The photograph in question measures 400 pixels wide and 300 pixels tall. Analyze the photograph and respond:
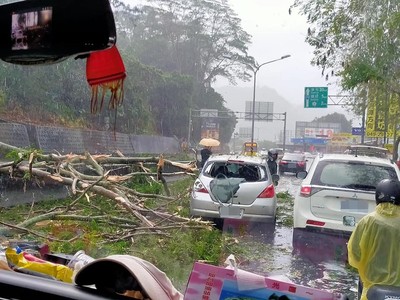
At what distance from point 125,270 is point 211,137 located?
4744mm

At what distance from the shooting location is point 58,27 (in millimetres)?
1576

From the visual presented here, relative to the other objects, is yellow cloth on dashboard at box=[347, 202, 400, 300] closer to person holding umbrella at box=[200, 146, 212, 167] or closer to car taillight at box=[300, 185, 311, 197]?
car taillight at box=[300, 185, 311, 197]

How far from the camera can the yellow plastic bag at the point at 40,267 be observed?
2133 millimetres

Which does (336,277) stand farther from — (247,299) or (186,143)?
(247,299)

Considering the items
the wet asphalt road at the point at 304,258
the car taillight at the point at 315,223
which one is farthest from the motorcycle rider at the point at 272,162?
the car taillight at the point at 315,223

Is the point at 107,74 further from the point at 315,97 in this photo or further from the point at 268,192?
the point at 268,192

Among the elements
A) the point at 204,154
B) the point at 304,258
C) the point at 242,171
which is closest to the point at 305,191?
the point at 304,258

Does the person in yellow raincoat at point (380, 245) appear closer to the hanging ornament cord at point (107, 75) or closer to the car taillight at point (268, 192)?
the hanging ornament cord at point (107, 75)

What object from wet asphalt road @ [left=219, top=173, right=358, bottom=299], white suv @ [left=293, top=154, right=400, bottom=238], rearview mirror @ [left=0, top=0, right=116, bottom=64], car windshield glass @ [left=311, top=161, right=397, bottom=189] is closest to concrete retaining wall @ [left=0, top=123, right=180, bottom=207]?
wet asphalt road @ [left=219, top=173, right=358, bottom=299]

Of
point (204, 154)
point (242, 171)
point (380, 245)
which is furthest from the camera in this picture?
point (242, 171)

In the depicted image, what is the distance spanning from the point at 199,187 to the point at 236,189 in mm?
633

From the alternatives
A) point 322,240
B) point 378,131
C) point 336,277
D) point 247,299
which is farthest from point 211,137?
point 378,131

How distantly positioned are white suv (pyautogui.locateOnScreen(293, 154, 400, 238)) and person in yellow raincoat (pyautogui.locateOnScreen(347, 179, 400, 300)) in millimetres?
2763

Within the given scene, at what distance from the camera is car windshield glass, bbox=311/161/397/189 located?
20.8ft
